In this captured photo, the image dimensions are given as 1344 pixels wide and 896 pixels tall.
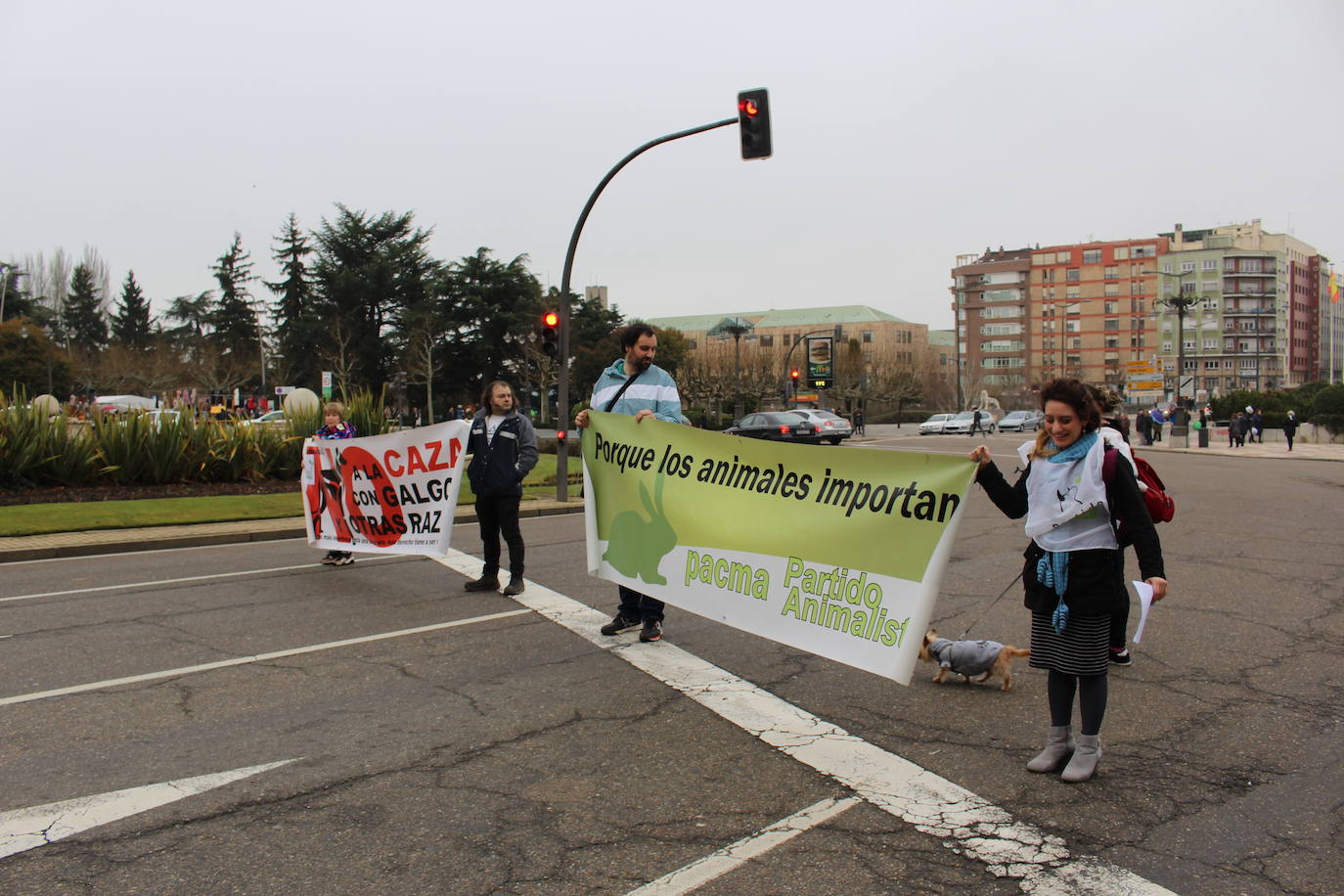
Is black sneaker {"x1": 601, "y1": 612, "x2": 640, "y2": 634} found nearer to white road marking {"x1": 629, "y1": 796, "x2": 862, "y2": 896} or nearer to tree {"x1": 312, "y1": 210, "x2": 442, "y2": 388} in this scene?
white road marking {"x1": 629, "y1": 796, "x2": 862, "y2": 896}

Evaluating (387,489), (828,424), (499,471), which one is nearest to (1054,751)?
(499,471)

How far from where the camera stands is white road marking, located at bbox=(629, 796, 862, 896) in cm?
324

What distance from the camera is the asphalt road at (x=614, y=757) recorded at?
3402 mm

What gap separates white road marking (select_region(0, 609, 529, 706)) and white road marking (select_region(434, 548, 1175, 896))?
142cm

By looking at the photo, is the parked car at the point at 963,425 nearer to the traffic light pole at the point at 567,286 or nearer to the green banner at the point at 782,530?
the traffic light pole at the point at 567,286

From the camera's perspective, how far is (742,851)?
350cm

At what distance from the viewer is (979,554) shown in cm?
1066

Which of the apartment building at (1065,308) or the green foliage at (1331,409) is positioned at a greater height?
the apartment building at (1065,308)

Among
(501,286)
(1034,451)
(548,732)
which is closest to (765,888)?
(548,732)

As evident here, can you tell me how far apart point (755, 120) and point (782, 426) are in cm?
2407

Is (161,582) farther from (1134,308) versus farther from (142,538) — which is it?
(1134,308)

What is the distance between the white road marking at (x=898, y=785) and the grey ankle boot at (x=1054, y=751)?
0.41m

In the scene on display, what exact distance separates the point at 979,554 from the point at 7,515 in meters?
12.9

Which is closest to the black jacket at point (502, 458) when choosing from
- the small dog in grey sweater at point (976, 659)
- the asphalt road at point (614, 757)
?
the asphalt road at point (614, 757)
